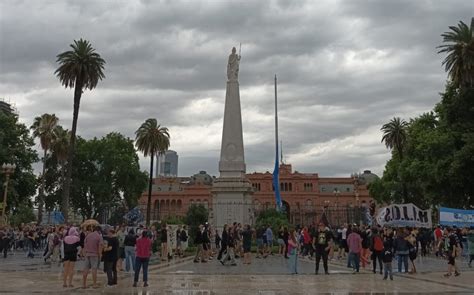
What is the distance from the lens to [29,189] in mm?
48219

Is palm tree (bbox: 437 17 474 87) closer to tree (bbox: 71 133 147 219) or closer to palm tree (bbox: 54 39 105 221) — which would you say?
palm tree (bbox: 54 39 105 221)

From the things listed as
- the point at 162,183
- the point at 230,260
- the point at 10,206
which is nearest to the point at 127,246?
the point at 230,260

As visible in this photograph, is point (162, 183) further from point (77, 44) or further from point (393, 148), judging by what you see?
point (77, 44)

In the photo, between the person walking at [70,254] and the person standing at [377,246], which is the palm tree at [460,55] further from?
the person walking at [70,254]

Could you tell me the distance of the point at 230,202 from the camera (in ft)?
128

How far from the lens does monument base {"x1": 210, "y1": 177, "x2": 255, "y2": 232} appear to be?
126 ft

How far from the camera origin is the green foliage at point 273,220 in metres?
37.4

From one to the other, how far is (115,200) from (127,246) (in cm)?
5106

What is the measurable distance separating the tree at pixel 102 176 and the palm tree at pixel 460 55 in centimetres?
4082

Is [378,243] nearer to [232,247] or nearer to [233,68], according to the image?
[232,247]

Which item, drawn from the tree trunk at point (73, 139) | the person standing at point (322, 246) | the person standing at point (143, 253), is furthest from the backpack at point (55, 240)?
the tree trunk at point (73, 139)

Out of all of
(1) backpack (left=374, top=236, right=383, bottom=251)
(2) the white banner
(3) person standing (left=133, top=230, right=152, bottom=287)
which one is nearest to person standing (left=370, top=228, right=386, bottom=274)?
(1) backpack (left=374, top=236, right=383, bottom=251)

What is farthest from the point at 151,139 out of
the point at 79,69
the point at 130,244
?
the point at 130,244

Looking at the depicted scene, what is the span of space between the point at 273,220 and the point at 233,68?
12.5 m
